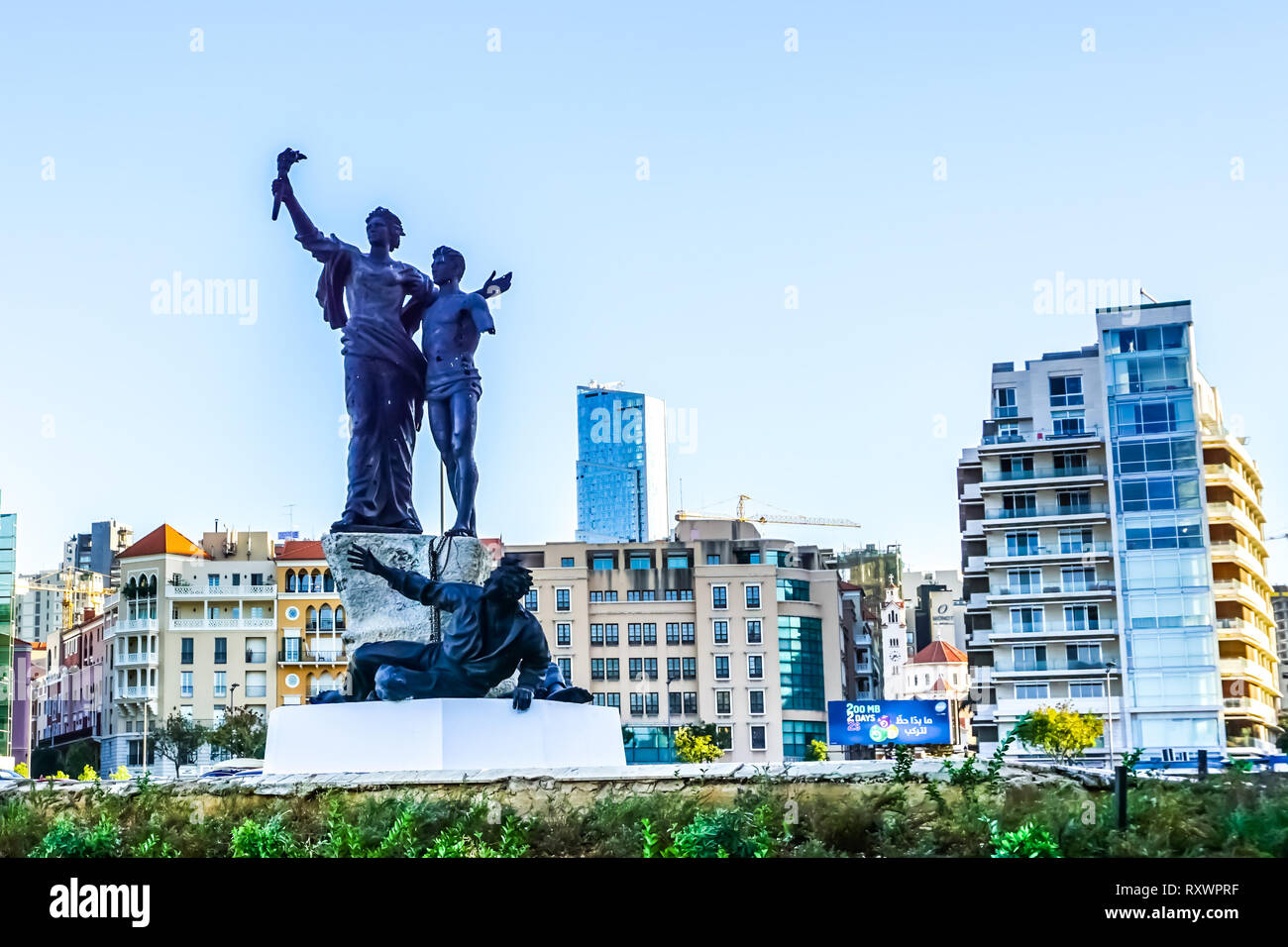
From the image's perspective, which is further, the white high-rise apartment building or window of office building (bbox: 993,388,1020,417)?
window of office building (bbox: 993,388,1020,417)

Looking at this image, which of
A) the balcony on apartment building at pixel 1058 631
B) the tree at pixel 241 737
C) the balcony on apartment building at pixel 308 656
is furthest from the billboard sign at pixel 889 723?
the tree at pixel 241 737

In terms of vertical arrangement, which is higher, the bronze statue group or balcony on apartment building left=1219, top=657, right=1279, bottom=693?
the bronze statue group

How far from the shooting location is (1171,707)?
7712 cm

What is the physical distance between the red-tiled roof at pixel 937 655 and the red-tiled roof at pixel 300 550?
102 metres

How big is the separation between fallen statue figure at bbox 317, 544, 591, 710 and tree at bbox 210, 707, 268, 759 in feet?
199

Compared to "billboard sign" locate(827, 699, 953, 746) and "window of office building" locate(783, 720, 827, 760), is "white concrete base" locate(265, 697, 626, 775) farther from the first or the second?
"window of office building" locate(783, 720, 827, 760)

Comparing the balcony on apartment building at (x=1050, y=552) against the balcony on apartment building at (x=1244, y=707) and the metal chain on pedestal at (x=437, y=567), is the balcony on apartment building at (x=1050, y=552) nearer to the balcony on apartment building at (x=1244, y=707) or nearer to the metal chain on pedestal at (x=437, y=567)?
the balcony on apartment building at (x=1244, y=707)

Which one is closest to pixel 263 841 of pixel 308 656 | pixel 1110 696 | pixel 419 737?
pixel 419 737

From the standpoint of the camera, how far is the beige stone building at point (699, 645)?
100 m

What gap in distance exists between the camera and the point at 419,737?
19750mm

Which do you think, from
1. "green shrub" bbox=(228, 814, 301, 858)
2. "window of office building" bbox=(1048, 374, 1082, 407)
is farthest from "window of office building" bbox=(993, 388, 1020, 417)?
"green shrub" bbox=(228, 814, 301, 858)

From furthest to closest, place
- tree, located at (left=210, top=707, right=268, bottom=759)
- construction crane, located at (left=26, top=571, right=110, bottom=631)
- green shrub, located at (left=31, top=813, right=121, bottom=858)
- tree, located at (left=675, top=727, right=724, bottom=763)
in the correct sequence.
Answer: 1. construction crane, located at (left=26, top=571, right=110, bottom=631)
2. tree, located at (left=675, top=727, right=724, bottom=763)
3. tree, located at (left=210, top=707, right=268, bottom=759)
4. green shrub, located at (left=31, top=813, right=121, bottom=858)

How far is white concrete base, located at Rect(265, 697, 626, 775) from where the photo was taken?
19.7 meters
